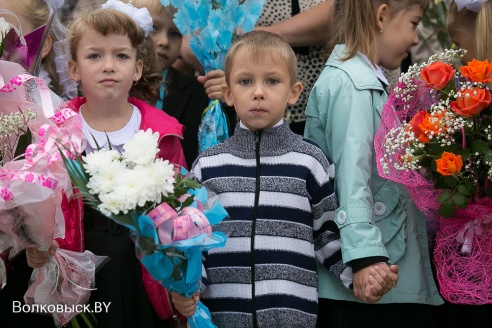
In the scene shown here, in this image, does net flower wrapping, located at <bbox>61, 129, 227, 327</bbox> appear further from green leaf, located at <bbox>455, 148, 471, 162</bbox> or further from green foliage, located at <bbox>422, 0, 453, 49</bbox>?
green foliage, located at <bbox>422, 0, 453, 49</bbox>

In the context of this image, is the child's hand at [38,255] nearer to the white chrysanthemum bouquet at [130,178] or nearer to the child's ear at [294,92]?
the white chrysanthemum bouquet at [130,178]

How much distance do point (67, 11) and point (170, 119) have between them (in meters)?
1.19

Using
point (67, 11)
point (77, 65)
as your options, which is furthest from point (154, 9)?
point (77, 65)

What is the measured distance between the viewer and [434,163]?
146 inches

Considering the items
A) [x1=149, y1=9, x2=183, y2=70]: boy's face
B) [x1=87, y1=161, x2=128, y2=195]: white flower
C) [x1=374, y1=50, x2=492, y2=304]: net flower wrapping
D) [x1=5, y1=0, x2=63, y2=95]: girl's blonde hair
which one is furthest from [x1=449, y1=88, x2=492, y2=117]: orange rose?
[x1=5, y1=0, x2=63, y2=95]: girl's blonde hair

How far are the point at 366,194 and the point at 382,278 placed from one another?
0.40 m

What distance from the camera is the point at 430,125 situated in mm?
3686

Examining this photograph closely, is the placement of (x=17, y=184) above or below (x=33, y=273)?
above

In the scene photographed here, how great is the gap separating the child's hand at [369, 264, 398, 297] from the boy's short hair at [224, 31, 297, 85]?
95cm

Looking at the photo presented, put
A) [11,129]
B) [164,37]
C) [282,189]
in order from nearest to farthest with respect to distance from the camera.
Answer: [11,129] < [282,189] < [164,37]

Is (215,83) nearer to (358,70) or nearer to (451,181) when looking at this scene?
(358,70)

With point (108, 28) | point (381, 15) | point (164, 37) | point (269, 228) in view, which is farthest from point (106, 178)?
point (164, 37)

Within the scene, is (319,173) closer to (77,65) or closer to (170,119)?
(170,119)

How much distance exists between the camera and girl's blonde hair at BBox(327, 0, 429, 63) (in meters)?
4.38
